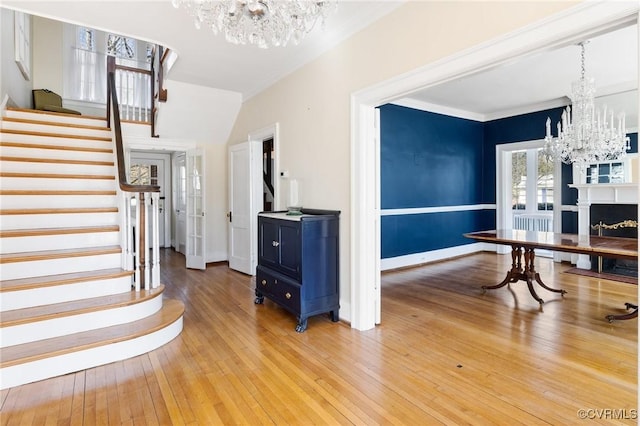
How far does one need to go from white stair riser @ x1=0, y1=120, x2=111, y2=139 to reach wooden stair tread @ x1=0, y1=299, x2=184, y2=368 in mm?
3308

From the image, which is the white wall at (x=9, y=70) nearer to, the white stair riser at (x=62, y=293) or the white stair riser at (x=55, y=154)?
the white stair riser at (x=55, y=154)

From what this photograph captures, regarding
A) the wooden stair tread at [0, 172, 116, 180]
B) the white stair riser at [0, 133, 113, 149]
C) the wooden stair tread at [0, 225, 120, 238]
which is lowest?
the wooden stair tread at [0, 225, 120, 238]

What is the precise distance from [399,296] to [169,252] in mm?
5593

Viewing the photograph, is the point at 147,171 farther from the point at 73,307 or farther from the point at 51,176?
the point at 73,307

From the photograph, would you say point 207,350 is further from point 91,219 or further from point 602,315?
point 602,315

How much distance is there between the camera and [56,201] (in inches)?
145

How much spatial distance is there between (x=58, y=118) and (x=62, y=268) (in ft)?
9.97

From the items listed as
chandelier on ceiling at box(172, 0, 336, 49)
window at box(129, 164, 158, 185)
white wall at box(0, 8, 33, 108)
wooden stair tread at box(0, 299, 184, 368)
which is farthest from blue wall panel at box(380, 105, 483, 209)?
window at box(129, 164, 158, 185)

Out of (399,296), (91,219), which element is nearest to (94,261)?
(91,219)

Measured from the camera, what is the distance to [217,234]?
6207 millimetres

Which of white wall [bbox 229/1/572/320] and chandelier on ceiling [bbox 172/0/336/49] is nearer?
chandelier on ceiling [bbox 172/0/336/49]

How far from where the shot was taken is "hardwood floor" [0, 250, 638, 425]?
189cm

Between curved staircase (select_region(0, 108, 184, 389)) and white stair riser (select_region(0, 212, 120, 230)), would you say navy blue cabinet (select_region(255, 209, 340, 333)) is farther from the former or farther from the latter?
white stair riser (select_region(0, 212, 120, 230))

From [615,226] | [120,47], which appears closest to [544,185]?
[615,226]
